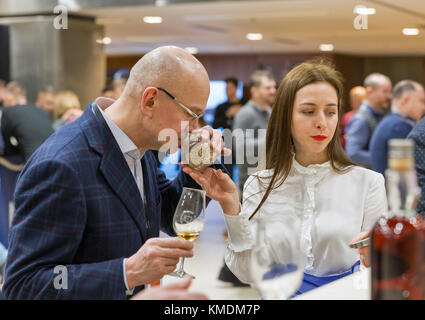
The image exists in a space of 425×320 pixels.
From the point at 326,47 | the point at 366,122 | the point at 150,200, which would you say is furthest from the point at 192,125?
the point at 326,47

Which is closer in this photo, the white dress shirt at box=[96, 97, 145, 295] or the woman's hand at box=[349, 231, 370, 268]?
the woman's hand at box=[349, 231, 370, 268]

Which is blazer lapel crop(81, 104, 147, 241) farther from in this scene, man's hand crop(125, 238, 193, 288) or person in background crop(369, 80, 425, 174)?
person in background crop(369, 80, 425, 174)

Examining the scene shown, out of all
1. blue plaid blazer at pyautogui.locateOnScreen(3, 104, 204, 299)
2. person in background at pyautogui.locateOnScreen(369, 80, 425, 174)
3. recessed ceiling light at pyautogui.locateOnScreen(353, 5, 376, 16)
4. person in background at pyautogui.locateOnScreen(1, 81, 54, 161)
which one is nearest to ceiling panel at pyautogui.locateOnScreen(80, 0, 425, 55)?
recessed ceiling light at pyautogui.locateOnScreen(353, 5, 376, 16)

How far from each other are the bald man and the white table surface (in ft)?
0.99

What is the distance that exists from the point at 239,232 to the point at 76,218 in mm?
570

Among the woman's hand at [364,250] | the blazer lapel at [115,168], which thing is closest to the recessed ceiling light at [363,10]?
the woman's hand at [364,250]

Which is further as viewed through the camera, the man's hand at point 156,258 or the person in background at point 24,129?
the person in background at point 24,129

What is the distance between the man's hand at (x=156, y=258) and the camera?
→ 1384mm

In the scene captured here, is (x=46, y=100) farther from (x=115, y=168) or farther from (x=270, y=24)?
(x=115, y=168)

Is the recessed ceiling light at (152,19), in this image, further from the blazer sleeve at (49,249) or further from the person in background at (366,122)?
the blazer sleeve at (49,249)

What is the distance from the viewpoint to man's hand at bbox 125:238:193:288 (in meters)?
1.38

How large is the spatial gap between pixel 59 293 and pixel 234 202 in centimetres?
62

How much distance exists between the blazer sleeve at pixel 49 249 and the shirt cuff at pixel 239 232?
18.2 inches
